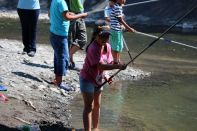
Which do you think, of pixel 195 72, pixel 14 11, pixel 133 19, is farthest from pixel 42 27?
pixel 195 72

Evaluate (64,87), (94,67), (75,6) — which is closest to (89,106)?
(94,67)

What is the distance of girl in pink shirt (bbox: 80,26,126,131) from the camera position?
22.0 ft

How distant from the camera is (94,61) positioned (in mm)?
6738

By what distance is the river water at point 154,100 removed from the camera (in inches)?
335

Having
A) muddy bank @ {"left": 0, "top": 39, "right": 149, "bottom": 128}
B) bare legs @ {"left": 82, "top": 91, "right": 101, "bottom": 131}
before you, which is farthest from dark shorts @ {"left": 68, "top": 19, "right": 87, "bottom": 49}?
bare legs @ {"left": 82, "top": 91, "right": 101, "bottom": 131}

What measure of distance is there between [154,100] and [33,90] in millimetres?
2279

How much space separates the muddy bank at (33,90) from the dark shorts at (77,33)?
64 cm

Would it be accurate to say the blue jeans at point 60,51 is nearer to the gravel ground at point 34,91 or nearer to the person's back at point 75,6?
the gravel ground at point 34,91

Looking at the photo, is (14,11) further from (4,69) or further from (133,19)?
(4,69)

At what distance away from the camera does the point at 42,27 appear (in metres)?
24.6

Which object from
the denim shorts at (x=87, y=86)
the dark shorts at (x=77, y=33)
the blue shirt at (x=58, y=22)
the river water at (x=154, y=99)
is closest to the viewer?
the denim shorts at (x=87, y=86)

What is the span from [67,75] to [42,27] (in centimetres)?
1403

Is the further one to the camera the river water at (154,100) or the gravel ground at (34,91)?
the river water at (154,100)

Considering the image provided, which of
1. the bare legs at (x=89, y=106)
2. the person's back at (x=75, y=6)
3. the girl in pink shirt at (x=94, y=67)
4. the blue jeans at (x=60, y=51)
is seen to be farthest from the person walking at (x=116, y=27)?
the girl in pink shirt at (x=94, y=67)
